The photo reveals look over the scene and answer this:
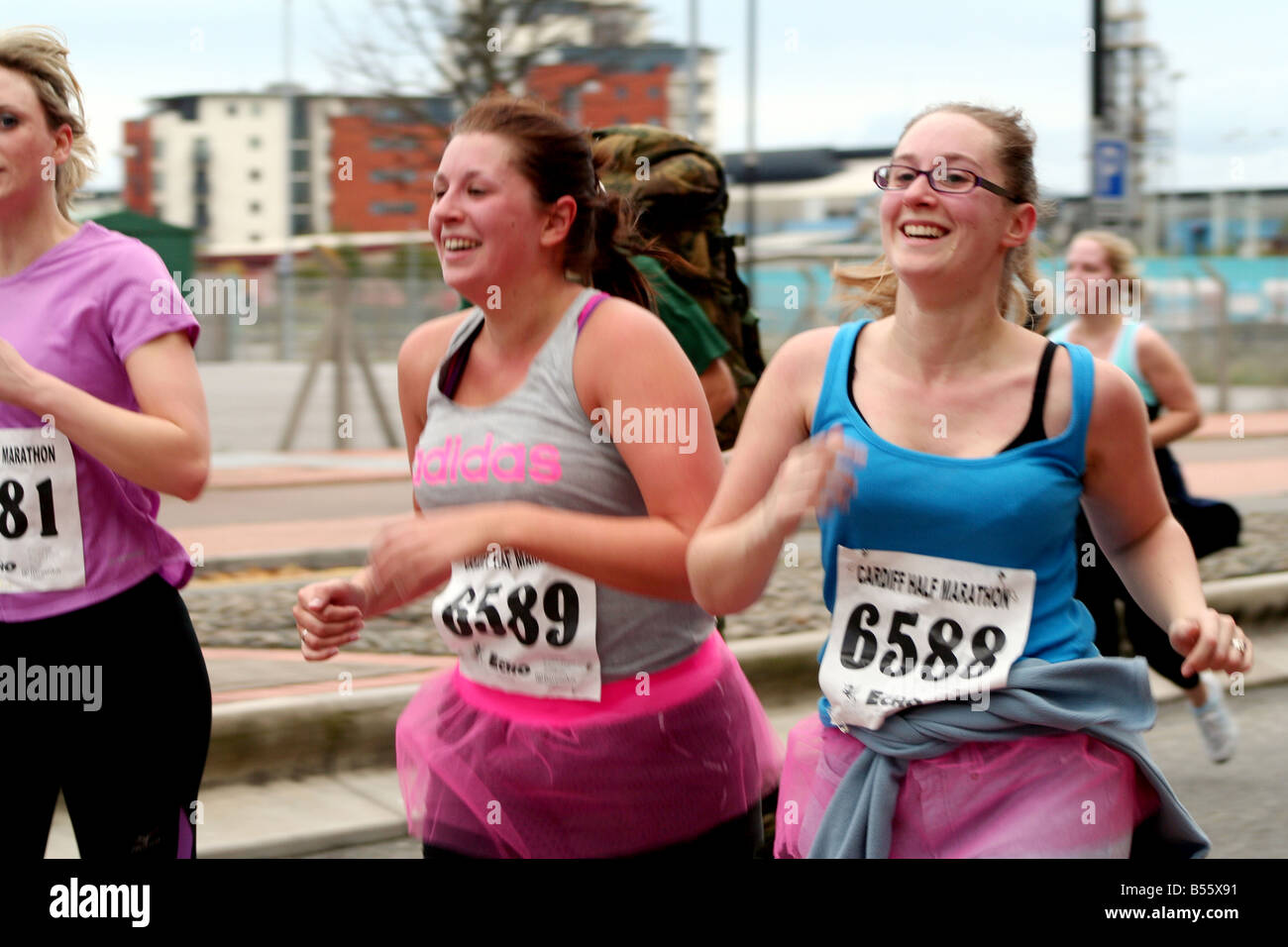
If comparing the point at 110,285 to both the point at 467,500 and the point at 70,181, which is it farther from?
the point at 467,500

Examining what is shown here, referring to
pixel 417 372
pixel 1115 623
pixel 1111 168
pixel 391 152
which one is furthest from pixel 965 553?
pixel 391 152

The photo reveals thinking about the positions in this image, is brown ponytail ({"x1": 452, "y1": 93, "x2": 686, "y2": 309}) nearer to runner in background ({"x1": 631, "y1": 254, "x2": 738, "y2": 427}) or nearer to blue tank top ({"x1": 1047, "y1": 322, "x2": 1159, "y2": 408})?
runner in background ({"x1": 631, "y1": 254, "x2": 738, "y2": 427})

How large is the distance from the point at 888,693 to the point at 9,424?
144cm

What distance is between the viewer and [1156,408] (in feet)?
18.9

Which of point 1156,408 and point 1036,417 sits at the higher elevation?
point 1036,417

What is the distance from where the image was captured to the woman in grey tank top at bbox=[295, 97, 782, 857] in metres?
2.56

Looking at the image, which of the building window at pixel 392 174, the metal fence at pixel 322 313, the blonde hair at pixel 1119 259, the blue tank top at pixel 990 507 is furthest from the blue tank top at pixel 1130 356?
the building window at pixel 392 174

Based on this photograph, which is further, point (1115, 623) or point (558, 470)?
point (1115, 623)

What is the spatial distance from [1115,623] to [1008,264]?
2976 millimetres

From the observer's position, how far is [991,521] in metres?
2.42

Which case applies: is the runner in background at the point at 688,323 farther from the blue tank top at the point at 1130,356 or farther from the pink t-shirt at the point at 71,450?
the blue tank top at the point at 1130,356

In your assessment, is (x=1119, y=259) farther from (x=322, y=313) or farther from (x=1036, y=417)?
(x=322, y=313)

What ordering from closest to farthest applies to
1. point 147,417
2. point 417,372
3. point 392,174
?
point 147,417 → point 417,372 → point 392,174

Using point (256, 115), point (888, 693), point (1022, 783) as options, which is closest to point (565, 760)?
point (888, 693)
